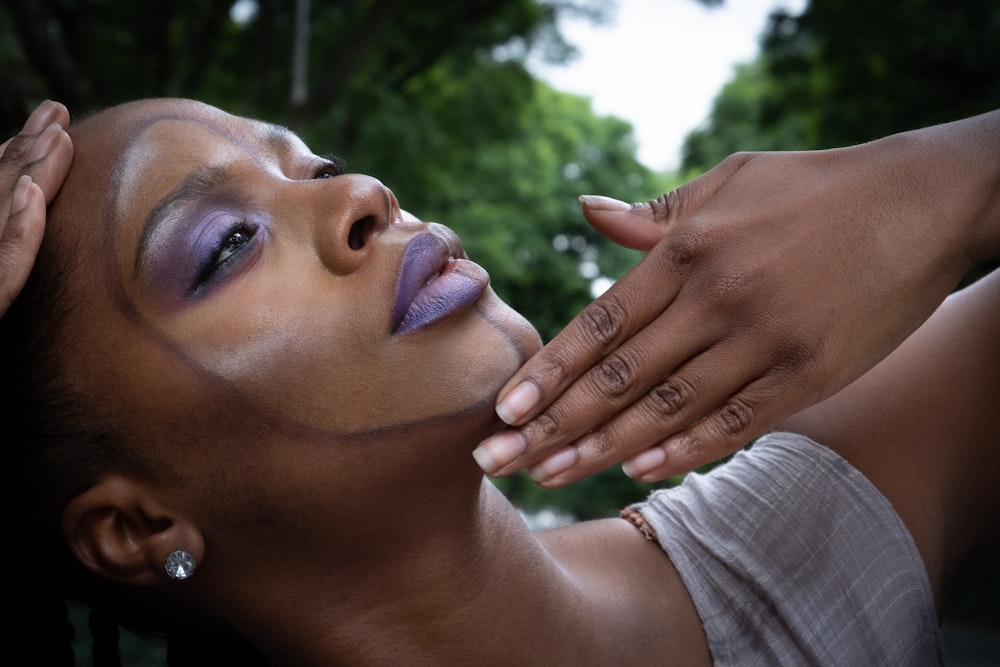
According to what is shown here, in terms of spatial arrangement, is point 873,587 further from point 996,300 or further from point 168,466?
point 168,466

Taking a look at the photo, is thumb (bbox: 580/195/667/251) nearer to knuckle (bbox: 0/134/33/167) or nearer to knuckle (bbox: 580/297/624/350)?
knuckle (bbox: 580/297/624/350)

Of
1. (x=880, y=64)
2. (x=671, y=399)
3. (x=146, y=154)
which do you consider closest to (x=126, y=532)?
(x=146, y=154)

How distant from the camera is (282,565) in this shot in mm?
2168

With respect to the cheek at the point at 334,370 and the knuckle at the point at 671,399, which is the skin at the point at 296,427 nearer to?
the cheek at the point at 334,370

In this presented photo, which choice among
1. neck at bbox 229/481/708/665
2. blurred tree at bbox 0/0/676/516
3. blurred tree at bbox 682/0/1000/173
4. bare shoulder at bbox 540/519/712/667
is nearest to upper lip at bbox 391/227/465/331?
neck at bbox 229/481/708/665

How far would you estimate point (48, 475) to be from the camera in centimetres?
215

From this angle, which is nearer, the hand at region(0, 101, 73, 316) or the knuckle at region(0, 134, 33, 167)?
the hand at region(0, 101, 73, 316)

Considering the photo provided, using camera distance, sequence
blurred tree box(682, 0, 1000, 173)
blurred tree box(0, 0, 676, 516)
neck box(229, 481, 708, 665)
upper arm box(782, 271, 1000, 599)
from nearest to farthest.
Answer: neck box(229, 481, 708, 665) → upper arm box(782, 271, 1000, 599) → blurred tree box(0, 0, 676, 516) → blurred tree box(682, 0, 1000, 173)

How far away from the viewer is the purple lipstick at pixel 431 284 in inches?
79.8

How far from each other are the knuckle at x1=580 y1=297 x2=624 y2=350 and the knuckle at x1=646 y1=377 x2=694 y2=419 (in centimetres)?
14

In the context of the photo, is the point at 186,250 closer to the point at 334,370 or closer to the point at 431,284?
the point at 334,370

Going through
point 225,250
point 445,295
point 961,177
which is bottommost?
point 225,250

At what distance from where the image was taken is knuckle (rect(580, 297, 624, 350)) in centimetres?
193

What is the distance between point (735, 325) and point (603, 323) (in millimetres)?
256
